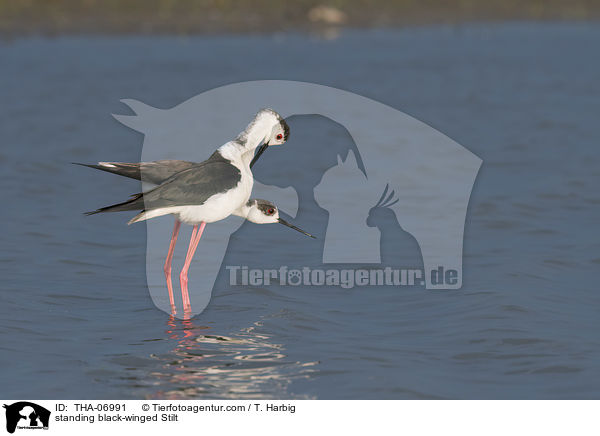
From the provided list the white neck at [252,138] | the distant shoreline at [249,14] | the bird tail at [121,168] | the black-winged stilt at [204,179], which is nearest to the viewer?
the black-winged stilt at [204,179]

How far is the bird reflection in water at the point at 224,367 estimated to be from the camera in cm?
633

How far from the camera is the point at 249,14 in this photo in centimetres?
2850

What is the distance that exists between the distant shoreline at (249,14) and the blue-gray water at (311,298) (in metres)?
6.87

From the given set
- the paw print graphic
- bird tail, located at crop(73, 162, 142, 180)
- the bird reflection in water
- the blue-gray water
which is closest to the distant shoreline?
the blue-gray water

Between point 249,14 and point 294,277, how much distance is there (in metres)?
20.5

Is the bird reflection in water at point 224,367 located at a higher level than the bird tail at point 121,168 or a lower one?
lower

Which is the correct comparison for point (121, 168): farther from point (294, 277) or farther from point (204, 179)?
point (294, 277)

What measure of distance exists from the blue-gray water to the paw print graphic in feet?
0.76

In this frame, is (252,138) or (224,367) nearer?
(224,367)

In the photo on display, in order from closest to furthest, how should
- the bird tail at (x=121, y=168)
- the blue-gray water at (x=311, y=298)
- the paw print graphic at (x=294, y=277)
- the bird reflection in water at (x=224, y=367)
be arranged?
the bird reflection in water at (x=224, y=367) → the blue-gray water at (x=311, y=298) → the bird tail at (x=121, y=168) → the paw print graphic at (x=294, y=277)

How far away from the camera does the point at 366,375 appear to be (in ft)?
21.7
